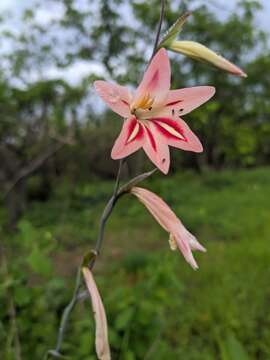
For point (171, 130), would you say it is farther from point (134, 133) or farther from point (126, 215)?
point (126, 215)

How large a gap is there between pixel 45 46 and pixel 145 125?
5858 millimetres

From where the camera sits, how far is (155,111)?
637 mm

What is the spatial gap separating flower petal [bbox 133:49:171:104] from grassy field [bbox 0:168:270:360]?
0.75m

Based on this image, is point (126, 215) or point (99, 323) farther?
point (126, 215)

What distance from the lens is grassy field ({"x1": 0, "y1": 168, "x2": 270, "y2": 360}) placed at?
133 centimetres

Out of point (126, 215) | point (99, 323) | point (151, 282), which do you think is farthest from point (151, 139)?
point (126, 215)

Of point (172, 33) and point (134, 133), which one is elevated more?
point (172, 33)

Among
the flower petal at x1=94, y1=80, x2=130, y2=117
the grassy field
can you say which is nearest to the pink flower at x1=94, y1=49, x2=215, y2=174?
the flower petal at x1=94, y1=80, x2=130, y2=117

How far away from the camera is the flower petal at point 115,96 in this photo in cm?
56

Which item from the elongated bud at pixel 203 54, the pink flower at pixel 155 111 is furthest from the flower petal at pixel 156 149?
the elongated bud at pixel 203 54

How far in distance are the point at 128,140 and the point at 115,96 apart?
0.06 m

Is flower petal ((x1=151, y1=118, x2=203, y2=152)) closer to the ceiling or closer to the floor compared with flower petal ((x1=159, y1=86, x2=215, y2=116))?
closer to the floor

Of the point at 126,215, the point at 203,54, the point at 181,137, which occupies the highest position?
the point at 203,54

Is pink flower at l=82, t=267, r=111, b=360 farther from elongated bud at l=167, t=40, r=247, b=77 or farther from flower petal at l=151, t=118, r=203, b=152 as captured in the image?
elongated bud at l=167, t=40, r=247, b=77
